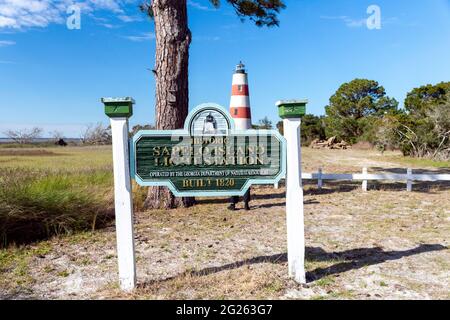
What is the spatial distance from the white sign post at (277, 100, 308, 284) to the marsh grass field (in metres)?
0.22

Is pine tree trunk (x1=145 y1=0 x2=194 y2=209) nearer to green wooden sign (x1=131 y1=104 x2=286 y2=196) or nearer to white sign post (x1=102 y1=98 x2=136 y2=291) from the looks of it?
green wooden sign (x1=131 y1=104 x2=286 y2=196)

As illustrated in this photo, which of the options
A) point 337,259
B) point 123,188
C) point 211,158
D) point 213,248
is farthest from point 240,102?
point 123,188

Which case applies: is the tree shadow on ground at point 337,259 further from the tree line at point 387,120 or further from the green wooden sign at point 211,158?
the tree line at point 387,120

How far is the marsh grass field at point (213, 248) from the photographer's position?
11.8ft

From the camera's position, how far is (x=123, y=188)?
357cm

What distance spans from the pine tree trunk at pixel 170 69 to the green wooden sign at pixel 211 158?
3.76m

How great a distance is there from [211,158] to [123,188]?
100 cm

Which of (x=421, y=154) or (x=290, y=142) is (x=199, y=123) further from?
(x=421, y=154)

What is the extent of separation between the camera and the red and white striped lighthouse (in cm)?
692

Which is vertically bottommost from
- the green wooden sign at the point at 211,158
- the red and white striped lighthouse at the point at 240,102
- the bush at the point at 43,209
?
the bush at the point at 43,209

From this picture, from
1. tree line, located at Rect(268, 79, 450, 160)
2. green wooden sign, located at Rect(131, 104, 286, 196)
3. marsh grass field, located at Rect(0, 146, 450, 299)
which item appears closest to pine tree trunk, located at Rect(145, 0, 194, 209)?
marsh grass field, located at Rect(0, 146, 450, 299)

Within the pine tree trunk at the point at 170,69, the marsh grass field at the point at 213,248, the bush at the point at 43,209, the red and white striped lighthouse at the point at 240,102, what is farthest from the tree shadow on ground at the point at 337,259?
the pine tree trunk at the point at 170,69

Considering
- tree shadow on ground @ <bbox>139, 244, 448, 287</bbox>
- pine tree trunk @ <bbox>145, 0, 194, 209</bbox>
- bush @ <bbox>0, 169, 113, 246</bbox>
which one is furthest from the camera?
pine tree trunk @ <bbox>145, 0, 194, 209</bbox>

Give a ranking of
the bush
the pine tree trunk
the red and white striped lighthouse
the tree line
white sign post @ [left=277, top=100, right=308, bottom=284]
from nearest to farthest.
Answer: white sign post @ [left=277, top=100, right=308, bottom=284], the bush, the red and white striped lighthouse, the pine tree trunk, the tree line
